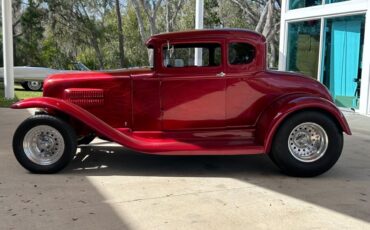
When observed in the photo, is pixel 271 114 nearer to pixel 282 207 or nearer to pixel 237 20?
Answer: pixel 282 207

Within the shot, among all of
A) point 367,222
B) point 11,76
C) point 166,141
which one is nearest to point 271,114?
point 166,141

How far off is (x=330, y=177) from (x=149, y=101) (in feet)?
8.34

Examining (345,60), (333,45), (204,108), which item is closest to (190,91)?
(204,108)

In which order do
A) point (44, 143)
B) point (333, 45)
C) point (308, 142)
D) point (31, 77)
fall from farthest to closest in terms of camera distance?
point (31, 77)
point (333, 45)
point (308, 142)
point (44, 143)

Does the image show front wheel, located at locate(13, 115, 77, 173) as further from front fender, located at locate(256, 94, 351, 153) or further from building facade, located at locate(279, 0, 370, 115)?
building facade, located at locate(279, 0, 370, 115)

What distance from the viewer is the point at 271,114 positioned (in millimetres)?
5480

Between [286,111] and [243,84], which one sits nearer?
[286,111]

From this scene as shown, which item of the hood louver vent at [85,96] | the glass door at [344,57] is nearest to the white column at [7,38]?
the hood louver vent at [85,96]

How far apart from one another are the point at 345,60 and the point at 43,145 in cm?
907

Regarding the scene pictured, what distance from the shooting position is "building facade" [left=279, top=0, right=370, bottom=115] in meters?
11.0

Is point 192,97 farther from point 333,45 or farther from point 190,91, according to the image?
point 333,45

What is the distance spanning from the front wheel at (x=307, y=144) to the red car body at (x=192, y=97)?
0.64 ft

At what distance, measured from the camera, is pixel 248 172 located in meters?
5.69

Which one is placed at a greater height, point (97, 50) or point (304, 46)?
point (97, 50)
